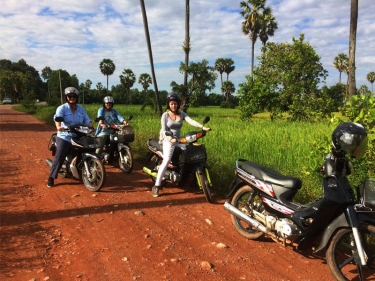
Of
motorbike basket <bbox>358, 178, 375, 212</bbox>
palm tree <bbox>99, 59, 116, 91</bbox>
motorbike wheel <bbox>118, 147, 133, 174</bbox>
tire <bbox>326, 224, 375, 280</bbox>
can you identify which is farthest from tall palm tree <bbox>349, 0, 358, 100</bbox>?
palm tree <bbox>99, 59, 116, 91</bbox>

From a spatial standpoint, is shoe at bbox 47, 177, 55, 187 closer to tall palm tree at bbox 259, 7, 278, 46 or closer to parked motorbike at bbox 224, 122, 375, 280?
parked motorbike at bbox 224, 122, 375, 280

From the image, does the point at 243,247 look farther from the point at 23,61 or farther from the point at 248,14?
the point at 23,61

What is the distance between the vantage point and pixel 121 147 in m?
7.89

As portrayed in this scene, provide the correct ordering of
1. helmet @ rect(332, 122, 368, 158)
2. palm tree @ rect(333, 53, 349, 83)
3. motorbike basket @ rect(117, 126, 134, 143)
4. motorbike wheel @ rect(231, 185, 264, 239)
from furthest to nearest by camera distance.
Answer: palm tree @ rect(333, 53, 349, 83), motorbike basket @ rect(117, 126, 134, 143), motorbike wheel @ rect(231, 185, 264, 239), helmet @ rect(332, 122, 368, 158)

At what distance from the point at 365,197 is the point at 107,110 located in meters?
6.60

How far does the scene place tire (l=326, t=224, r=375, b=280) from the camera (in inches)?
128

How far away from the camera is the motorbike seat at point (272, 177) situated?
3.77 m

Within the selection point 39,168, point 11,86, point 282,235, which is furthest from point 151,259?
point 11,86

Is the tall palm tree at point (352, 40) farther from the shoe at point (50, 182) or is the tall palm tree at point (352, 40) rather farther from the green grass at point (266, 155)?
the shoe at point (50, 182)

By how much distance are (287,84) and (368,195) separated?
61.3ft

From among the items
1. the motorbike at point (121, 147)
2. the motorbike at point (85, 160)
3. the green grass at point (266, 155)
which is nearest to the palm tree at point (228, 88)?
the green grass at point (266, 155)

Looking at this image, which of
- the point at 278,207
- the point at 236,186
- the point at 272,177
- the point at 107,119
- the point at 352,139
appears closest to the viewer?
the point at 352,139

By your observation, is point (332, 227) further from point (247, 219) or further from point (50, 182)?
point (50, 182)

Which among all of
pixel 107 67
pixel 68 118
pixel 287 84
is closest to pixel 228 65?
pixel 107 67
